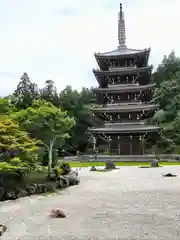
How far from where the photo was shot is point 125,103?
3672 cm

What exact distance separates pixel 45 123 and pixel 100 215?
8385 mm

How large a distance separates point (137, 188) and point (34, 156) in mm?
5959

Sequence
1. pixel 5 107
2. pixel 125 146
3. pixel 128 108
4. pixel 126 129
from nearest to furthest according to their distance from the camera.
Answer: pixel 5 107, pixel 126 129, pixel 128 108, pixel 125 146

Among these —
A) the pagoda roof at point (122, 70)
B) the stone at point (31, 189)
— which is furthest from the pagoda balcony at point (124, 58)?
the stone at point (31, 189)

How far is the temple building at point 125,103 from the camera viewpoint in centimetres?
3591

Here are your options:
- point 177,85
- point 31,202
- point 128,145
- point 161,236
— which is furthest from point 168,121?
point 161,236

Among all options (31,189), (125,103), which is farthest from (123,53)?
(31,189)

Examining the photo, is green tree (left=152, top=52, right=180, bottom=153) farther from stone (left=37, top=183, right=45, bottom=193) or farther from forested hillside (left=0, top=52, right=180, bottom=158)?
stone (left=37, top=183, right=45, bottom=193)

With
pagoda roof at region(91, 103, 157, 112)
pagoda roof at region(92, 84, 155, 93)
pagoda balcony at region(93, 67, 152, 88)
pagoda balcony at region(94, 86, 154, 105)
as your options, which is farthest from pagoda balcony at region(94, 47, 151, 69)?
pagoda roof at region(91, 103, 157, 112)

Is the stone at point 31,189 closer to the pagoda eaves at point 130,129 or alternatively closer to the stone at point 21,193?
the stone at point 21,193

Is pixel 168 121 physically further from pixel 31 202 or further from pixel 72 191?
pixel 31 202

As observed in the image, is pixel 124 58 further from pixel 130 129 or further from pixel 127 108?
pixel 130 129

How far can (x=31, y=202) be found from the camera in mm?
12883

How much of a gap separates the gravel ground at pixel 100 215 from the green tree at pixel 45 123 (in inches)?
142
